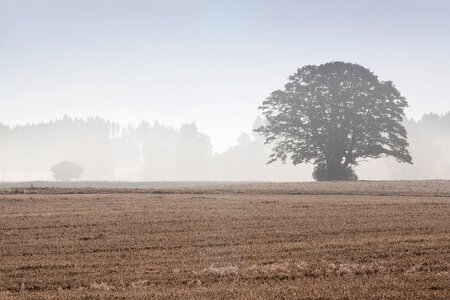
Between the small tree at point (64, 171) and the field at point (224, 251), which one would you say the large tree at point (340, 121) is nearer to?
the field at point (224, 251)

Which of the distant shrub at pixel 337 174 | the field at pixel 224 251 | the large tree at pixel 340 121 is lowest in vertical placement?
the field at pixel 224 251

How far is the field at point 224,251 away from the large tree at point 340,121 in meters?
32.3

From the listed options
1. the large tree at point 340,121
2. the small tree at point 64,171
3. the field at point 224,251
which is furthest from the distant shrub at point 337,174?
the small tree at point 64,171

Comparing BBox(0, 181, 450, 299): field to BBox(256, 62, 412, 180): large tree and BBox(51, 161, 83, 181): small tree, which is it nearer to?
BBox(256, 62, 412, 180): large tree

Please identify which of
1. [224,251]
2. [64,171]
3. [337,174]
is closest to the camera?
[224,251]

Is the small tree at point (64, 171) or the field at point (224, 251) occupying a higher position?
the small tree at point (64, 171)

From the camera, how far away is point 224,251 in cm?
1738

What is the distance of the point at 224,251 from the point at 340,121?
48.1m

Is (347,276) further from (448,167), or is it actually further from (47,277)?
(448,167)

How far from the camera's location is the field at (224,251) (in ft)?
41.7

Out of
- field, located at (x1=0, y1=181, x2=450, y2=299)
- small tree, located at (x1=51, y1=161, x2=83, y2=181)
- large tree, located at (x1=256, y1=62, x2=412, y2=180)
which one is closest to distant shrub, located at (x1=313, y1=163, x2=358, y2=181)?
large tree, located at (x1=256, y1=62, x2=412, y2=180)

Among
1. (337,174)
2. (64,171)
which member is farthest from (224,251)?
(64,171)

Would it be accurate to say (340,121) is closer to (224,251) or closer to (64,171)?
(224,251)

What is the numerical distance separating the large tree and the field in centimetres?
3225
